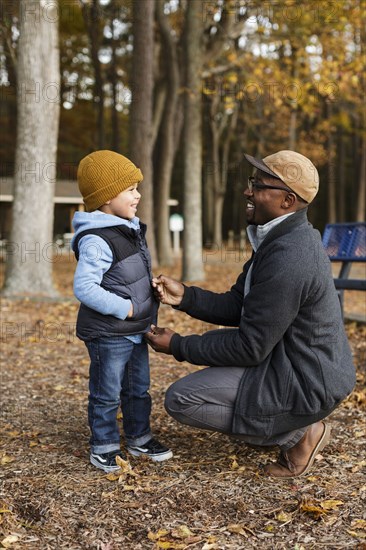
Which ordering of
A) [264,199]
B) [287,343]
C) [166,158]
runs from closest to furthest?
[287,343] < [264,199] < [166,158]

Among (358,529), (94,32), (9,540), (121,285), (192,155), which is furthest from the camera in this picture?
(94,32)

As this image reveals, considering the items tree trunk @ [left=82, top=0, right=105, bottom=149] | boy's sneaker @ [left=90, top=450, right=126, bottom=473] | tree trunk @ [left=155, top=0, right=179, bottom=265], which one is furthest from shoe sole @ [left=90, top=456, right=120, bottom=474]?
tree trunk @ [left=82, top=0, right=105, bottom=149]

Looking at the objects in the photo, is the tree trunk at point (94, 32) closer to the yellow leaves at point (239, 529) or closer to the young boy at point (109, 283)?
the young boy at point (109, 283)

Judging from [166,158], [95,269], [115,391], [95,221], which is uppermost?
[166,158]

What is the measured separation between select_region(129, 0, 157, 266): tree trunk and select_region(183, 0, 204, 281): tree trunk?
909 mm

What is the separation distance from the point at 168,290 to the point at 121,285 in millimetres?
323

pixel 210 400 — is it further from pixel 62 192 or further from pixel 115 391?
pixel 62 192

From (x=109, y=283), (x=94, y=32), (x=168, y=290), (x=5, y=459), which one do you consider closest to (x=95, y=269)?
(x=109, y=283)

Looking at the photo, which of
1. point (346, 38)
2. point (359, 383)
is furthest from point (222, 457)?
point (346, 38)

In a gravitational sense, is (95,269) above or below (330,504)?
above

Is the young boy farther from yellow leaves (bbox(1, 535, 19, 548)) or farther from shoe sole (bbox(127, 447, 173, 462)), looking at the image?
yellow leaves (bbox(1, 535, 19, 548))

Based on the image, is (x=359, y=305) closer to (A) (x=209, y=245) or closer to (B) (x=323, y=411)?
(B) (x=323, y=411)

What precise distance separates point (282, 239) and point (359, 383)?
8.75ft

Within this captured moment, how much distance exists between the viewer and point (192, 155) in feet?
45.3
